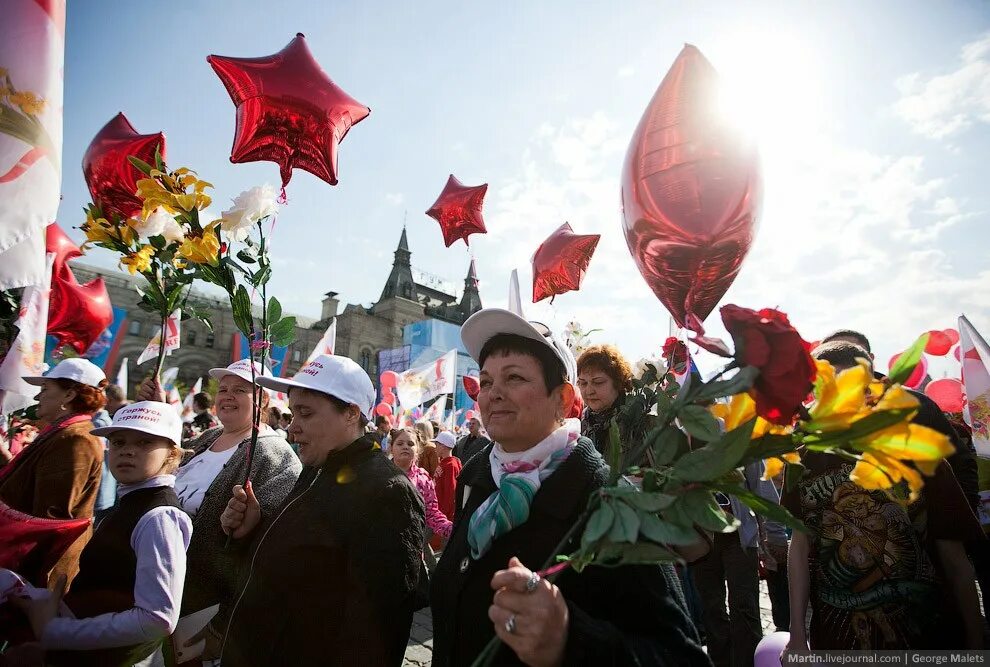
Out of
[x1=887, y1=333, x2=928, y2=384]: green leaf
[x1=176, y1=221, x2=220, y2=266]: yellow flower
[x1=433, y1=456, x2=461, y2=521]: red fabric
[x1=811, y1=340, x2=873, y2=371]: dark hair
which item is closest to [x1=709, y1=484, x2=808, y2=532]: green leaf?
[x1=887, y1=333, x2=928, y2=384]: green leaf

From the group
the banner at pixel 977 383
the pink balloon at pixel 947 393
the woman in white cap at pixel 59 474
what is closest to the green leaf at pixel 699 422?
the woman in white cap at pixel 59 474

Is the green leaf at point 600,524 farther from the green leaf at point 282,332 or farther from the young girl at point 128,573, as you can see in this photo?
the young girl at point 128,573

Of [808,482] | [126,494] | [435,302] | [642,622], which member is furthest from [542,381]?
[435,302]

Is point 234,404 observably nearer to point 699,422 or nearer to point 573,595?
point 573,595

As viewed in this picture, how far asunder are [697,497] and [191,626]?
2.44 meters

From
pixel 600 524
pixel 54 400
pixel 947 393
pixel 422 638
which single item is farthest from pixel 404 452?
pixel 947 393

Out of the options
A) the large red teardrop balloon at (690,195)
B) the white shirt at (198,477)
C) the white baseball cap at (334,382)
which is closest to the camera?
the large red teardrop balloon at (690,195)

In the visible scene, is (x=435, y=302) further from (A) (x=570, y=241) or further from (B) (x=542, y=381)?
(B) (x=542, y=381)

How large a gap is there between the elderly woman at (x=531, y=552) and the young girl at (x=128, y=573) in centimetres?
115

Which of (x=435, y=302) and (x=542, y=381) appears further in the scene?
(x=435, y=302)

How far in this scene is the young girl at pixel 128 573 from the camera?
1.80 metres

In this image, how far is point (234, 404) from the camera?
3324 millimetres

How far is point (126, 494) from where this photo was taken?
217 cm

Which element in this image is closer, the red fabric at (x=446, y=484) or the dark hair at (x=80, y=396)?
the dark hair at (x=80, y=396)
